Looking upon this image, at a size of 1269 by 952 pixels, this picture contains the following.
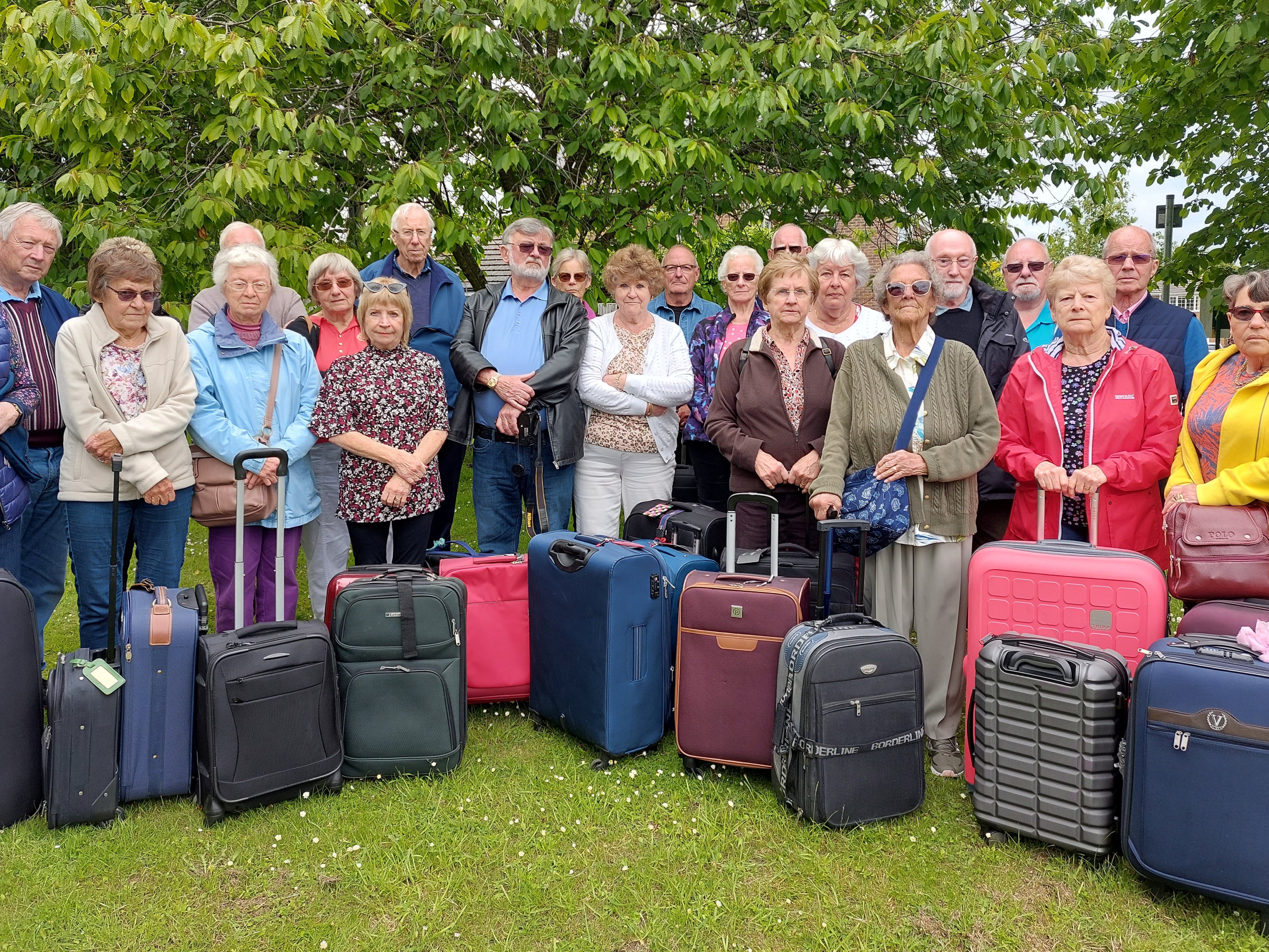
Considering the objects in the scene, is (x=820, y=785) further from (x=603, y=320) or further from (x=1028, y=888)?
(x=603, y=320)

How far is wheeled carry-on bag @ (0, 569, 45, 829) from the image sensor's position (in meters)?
3.28

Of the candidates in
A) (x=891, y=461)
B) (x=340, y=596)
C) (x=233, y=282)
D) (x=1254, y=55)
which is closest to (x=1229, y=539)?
(x=891, y=461)

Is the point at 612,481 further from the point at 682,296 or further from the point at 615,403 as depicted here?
the point at 682,296

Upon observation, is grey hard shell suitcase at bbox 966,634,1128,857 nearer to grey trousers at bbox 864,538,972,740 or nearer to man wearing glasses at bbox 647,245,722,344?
A: grey trousers at bbox 864,538,972,740

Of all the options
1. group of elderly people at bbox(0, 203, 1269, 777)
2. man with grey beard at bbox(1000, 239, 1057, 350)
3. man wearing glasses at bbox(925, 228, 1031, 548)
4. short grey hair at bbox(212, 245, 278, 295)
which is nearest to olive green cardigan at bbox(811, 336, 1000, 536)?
group of elderly people at bbox(0, 203, 1269, 777)

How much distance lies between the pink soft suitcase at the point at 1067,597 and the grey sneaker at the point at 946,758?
25 cm

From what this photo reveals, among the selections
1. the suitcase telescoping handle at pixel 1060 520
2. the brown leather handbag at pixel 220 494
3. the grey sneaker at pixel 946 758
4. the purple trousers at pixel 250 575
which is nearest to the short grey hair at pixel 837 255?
the suitcase telescoping handle at pixel 1060 520

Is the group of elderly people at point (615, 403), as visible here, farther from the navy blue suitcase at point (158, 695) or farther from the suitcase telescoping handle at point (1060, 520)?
the navy blue suitcase at point (158, 695)

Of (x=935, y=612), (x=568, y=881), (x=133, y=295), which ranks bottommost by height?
(x=568, y=881)

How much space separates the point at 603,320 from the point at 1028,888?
3231 millimetres

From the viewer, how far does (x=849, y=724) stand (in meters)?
3.35

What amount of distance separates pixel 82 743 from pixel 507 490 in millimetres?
2309

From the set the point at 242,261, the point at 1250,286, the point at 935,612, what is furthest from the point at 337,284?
the point at 1250,286

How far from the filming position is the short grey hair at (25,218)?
3.97 meters
